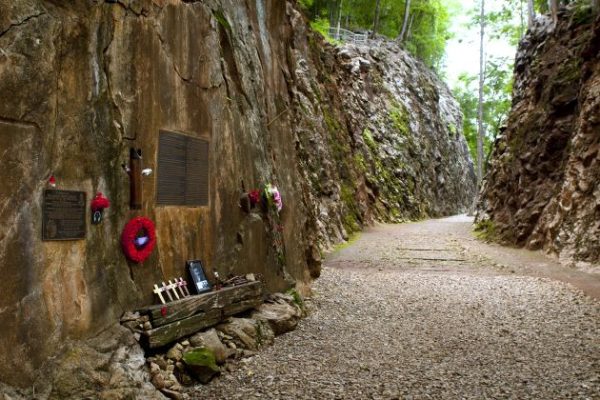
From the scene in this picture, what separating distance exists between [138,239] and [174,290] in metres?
0.79

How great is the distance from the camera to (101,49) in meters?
4.29

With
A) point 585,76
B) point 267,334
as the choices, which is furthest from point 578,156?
point 267,334

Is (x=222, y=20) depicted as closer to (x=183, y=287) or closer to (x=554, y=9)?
(x=183, y=287)

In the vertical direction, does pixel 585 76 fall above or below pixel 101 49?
above

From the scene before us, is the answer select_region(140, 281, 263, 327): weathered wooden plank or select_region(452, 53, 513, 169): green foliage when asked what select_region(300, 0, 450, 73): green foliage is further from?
→ select_region(140, 281, 263, 327): weathered wooden plank

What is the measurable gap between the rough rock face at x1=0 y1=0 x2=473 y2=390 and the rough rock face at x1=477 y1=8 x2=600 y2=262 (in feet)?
23.6

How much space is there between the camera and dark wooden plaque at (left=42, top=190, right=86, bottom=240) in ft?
12.1

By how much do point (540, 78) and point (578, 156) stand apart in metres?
5.36

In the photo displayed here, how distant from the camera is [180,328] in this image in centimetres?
483

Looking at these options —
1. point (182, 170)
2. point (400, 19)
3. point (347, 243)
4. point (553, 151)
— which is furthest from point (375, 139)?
point (182, 170)

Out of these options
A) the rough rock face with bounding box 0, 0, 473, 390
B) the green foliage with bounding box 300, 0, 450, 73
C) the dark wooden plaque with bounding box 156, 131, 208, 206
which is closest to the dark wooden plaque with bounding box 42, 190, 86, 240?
the rough rock face with bounding box 0, 0, 473, 390

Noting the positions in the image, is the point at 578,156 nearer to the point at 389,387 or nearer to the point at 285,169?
the point at 285,169

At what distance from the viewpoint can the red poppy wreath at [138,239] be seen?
4477 mm

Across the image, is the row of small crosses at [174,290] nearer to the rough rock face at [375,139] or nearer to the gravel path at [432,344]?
the gravel path at [432,344]
